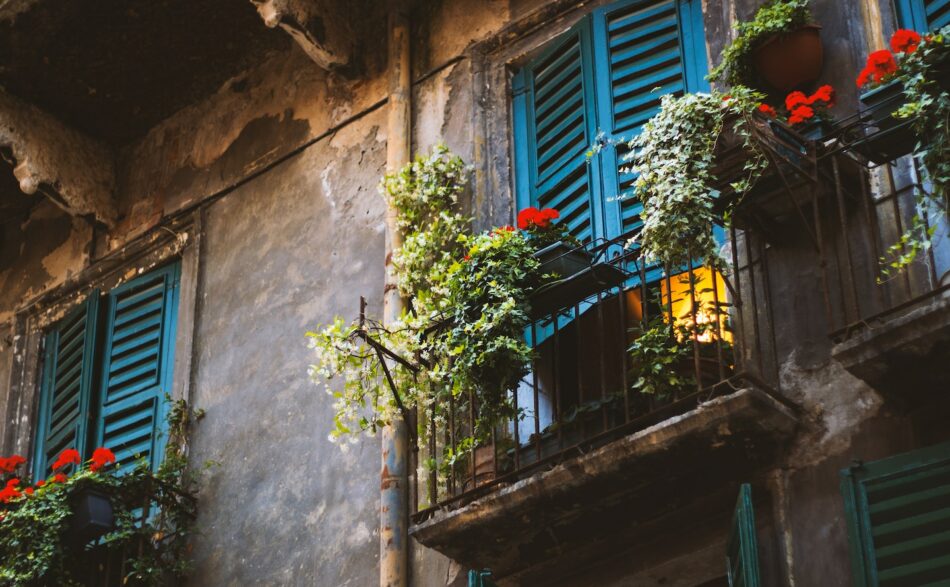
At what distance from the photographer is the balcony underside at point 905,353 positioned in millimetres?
6168

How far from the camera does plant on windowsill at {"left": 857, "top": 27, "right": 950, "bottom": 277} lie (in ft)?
21.2

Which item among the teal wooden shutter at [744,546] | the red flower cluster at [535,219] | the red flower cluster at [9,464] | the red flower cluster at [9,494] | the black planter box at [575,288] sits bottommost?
the teal wooden shutter at [744,546]

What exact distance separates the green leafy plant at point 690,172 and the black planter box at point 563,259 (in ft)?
1.72

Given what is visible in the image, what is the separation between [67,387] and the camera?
10.7 m

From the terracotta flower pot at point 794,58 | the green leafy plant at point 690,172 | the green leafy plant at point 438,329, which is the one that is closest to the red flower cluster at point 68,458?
the green leafy plant at point 438,329

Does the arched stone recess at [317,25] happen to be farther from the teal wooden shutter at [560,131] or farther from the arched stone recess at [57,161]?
the arched stone recess at [57,161]

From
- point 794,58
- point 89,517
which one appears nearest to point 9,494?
point 89,517

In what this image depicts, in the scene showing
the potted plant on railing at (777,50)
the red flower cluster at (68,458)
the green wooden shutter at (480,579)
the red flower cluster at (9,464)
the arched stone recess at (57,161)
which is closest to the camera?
the green wooden shutter at (480,579)

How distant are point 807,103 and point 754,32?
60 centimetres

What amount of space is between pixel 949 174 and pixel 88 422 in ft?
19.2

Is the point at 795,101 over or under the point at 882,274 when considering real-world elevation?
over

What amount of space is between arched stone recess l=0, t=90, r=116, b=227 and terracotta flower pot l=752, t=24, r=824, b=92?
5101 millimetres

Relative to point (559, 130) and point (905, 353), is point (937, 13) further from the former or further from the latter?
point (559, 130)

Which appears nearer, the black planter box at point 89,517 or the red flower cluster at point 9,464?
the black planter box at point 89,517
